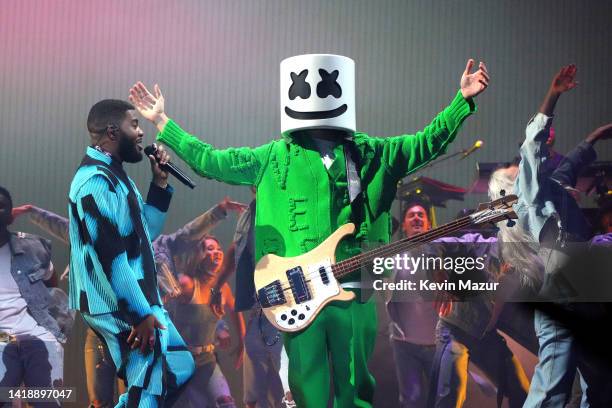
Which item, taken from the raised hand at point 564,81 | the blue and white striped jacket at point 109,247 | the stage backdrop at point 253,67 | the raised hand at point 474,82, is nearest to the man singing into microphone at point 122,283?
the blue and white striped jacket at point 109,247

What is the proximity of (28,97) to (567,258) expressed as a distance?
283 cm

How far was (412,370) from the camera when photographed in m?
4.15

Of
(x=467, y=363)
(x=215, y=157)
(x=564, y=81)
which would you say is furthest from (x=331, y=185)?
(x=564, y=81)

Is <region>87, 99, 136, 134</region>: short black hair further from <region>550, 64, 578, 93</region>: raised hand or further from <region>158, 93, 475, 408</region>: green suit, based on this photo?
<region>550, 64, 578, 93</region>: raised hand

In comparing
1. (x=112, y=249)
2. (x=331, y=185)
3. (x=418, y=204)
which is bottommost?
(x=112, y=249)

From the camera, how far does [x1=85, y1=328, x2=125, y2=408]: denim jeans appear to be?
421 centimetres

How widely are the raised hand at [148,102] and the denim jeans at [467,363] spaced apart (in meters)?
1.68

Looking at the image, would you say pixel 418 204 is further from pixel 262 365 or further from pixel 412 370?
pixel 262 365

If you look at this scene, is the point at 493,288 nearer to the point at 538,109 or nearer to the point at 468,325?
the point at 468,325

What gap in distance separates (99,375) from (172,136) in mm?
1232

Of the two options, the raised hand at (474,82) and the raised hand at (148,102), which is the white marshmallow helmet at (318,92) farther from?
the raised hand at (148,102)

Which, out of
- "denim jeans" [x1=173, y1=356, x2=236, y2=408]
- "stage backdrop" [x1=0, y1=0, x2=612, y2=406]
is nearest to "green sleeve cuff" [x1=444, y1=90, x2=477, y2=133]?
"stage backdrop" [x1=0, y1=0, x2=612, y2=406]

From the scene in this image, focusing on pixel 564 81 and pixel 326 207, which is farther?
pixel 564 81

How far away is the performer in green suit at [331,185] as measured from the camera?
379cm
